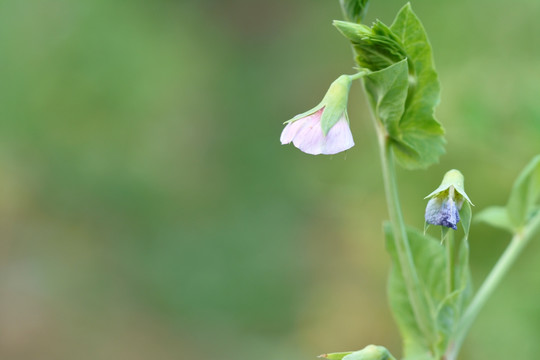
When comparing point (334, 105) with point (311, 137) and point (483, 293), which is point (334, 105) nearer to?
point (311, 137)

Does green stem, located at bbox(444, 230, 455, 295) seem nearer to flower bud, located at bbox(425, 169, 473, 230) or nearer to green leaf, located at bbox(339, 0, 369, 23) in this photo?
flower bud, located at bbox(425, 169, 473, 230)

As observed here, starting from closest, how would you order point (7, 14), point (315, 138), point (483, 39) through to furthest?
1. point (315, 138)
2. point (483, 39)
3. point (7, 14)

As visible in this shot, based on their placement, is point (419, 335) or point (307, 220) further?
point (307, 220)

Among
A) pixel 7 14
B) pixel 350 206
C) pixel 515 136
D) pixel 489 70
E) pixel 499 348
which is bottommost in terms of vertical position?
pixel 499 348

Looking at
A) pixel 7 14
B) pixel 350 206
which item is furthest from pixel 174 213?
pixel 7 14

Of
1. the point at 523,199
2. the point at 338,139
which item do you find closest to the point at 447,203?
the point at 338,139

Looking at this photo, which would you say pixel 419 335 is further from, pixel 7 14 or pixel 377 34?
pixel 7 14

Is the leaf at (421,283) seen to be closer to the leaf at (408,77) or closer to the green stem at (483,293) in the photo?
the green stem at (483,293)

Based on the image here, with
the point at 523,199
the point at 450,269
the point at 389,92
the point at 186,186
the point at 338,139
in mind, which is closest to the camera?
the point at 338,139
